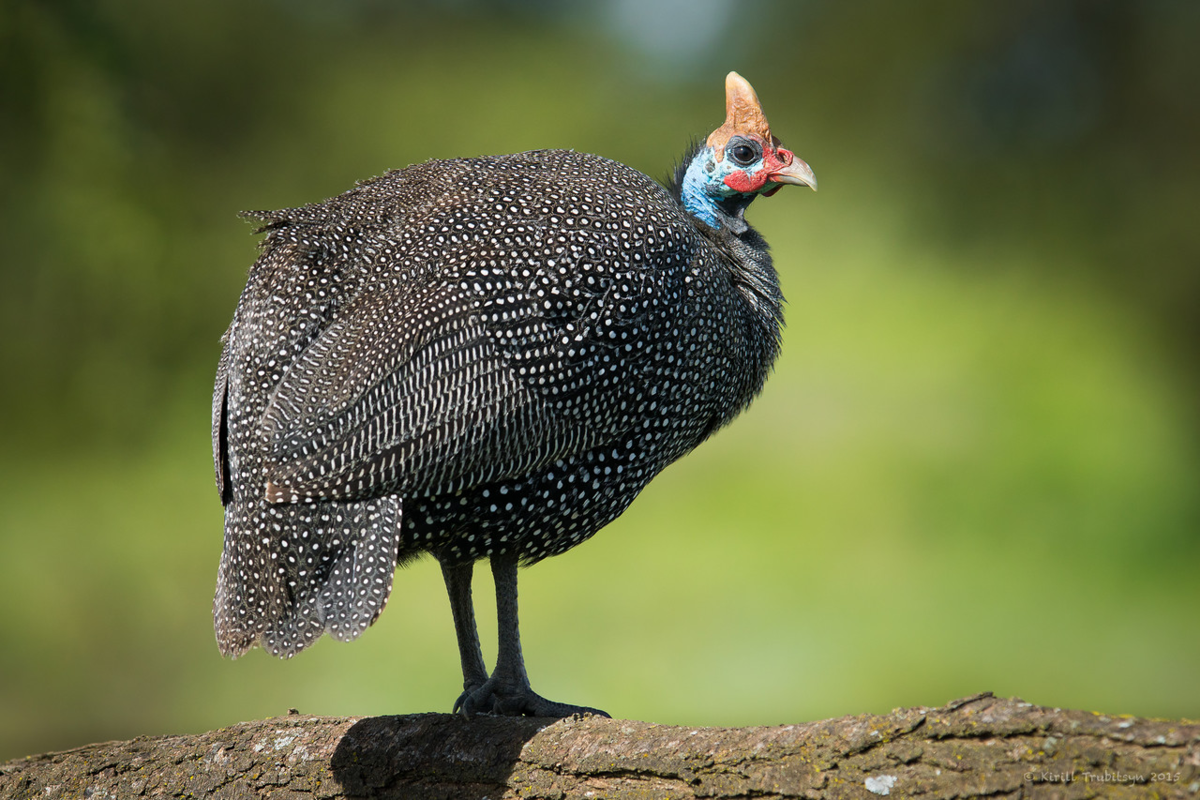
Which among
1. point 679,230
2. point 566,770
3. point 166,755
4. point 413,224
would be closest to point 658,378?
point 679,230

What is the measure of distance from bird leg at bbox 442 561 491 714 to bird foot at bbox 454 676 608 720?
175mm

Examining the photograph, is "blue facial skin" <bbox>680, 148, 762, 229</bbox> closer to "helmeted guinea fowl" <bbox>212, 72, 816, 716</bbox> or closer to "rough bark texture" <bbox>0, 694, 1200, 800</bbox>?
"helmeted guinea fowl" <bbox>212, 72, 816, 716</bbox>

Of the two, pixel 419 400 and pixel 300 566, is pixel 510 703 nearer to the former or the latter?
pixel 300 566

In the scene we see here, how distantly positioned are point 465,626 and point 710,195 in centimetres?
197

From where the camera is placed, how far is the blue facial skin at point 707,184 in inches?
164

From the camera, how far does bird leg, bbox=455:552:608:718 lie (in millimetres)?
3340

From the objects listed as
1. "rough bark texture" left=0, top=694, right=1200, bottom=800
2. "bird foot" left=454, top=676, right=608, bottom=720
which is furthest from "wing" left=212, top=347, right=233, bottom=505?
"bird foot" left=454, top=676, right=608, bottom=720

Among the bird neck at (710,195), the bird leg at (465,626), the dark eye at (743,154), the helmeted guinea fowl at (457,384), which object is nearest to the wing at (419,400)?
Result: the helmeted guinea fowl at (457,384)

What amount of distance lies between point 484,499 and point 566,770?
0.81m

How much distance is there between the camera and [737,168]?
415 centimetres

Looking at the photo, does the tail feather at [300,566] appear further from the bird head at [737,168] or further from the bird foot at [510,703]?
the bird head at [737,168]

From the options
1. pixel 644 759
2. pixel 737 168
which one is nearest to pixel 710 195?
pixel 737 168

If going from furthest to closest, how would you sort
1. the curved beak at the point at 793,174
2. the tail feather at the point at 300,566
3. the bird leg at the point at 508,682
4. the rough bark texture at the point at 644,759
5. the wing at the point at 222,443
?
the curved beak at the point at 793,174, the bird leg at the point at 508,682, the wing at the point at 222,443, the tail feather at the point at 300,566, the rough bark texture at the point at 644,759

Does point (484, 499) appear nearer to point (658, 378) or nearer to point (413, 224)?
point (658, 378)
